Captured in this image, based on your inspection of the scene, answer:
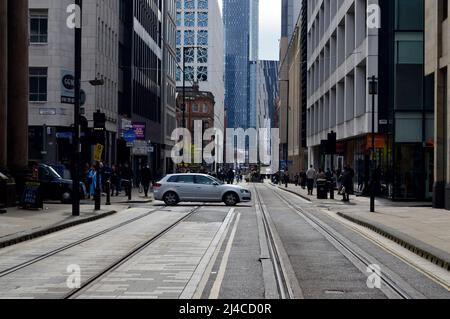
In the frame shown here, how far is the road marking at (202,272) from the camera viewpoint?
34.9 ft

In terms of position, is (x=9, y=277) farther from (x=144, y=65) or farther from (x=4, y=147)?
(x=144, y=65)

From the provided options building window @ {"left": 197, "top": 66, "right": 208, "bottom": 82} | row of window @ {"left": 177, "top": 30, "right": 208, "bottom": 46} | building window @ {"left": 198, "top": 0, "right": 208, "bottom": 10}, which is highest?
building window @ {"left": 198, "top": 0, "right": 208, "bottom": 10}

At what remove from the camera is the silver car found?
35250mm

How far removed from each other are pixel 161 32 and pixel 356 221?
Result: 62.8 meters

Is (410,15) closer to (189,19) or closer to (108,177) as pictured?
(108,177)

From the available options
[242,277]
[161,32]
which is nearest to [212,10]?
[161,32]

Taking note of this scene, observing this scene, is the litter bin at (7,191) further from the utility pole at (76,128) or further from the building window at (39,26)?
the building window at (39,26)

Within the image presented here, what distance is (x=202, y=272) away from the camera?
1280 centimetres

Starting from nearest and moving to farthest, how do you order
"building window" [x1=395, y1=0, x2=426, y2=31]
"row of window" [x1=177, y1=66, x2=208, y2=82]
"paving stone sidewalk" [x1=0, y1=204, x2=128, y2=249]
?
"paving stone sidewalk" [x1=0, y1=204, x2=128, y2=249] → "building window" [x1=395, y1=0, x2=426, y2=31] → "row of window" [x1=177, y1=66, x2=208, y2=82]

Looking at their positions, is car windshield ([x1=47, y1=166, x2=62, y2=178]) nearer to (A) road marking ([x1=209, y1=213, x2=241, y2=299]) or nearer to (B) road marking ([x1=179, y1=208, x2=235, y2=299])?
(B) road marking ([x1=179, y1=208, x2=235, y2=299])

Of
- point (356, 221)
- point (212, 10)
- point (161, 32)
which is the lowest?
point (356, 221)

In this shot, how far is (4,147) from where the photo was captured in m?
28.8

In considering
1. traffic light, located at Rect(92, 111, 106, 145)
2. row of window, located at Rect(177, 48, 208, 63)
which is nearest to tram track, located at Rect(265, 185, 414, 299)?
traffic light, located at Rect(92, 111, 106, 145)

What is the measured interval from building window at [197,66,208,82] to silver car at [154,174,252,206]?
12105 cm
